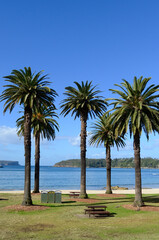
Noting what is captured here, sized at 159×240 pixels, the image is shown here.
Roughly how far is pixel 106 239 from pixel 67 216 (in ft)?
24.8

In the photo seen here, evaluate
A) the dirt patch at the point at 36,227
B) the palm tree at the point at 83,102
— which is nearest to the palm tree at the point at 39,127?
the palm tree at the point at 83,102

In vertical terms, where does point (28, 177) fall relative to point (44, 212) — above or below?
above

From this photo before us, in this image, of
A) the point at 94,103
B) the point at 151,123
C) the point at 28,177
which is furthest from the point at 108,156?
the point at 28,177

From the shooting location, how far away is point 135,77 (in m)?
28.6

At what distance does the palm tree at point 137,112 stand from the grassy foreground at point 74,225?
4985mm

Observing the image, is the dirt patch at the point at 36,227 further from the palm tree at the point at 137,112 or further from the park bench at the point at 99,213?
the palm tree at the point at 137,112

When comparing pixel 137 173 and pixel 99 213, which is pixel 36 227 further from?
pixel 137 173

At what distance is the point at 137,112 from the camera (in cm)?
2717

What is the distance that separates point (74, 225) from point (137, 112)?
13.1m

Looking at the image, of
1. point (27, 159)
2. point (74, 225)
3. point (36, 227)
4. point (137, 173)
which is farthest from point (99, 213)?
point (27, 159)

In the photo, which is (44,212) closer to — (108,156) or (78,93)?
(78,93)

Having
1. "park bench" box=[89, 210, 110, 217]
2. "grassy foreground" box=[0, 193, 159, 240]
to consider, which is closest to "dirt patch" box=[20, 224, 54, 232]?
"grassy foreground" box=[0, 193, 159, 240]

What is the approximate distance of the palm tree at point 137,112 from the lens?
2708 cm

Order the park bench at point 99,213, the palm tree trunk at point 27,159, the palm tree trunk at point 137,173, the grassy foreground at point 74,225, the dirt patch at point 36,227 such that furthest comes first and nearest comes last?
the palm tree trunk at point 137,173 < the palm tree trunk at point 27,159 < the park bench at point 99,213 < the dirt patch at point 36,227 < the grassy foreground at point 74,225
